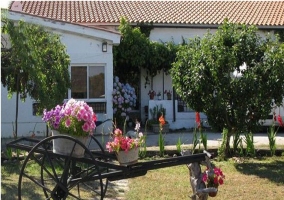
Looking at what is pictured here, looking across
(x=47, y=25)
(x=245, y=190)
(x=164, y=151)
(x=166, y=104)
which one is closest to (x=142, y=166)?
(x=245, y=190)

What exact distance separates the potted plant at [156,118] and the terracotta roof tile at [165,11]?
4008 millimetres

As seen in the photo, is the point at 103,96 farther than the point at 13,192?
Yes

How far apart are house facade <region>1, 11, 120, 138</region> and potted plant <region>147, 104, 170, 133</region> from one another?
1735 millimetres

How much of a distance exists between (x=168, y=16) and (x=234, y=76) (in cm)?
1155

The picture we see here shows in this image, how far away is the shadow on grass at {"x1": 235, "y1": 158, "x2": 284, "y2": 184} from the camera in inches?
Answer: 417

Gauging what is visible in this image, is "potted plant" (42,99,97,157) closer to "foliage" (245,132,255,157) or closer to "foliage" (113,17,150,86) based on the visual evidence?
"foliage" (245,132,255,157)

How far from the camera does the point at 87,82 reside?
18156 mm

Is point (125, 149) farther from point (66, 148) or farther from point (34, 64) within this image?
point (34, 64)

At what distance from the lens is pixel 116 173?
22.3ft

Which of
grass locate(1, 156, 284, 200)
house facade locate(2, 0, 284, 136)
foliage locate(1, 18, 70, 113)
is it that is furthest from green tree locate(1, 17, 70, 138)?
house facade locate(2, 0, 284, 136)

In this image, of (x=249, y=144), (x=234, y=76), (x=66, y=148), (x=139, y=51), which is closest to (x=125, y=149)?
(x=66, y=148)

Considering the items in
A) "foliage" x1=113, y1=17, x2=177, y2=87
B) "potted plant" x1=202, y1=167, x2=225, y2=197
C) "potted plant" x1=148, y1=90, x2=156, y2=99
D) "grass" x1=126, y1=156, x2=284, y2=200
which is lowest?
"grass" x1=126, y1=156, x2=284, y2=200

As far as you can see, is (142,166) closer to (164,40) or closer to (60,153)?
(60,153)

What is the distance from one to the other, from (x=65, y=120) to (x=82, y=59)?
11217 millimetres
